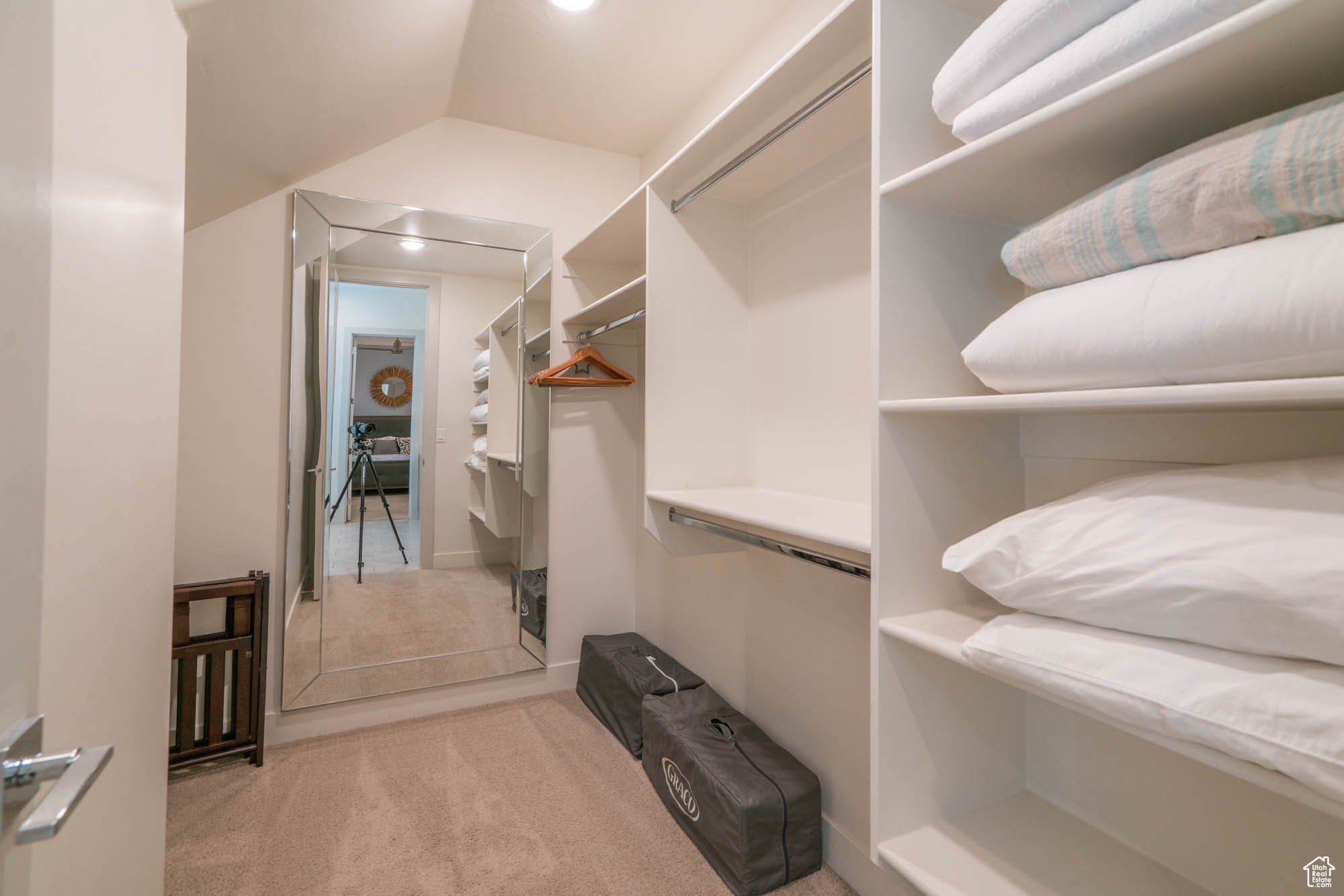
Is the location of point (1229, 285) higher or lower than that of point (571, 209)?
lower

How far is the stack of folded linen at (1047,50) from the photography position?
0.64m

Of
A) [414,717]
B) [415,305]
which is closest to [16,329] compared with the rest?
[415,305]

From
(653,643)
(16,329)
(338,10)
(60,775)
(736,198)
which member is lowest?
(653,643)

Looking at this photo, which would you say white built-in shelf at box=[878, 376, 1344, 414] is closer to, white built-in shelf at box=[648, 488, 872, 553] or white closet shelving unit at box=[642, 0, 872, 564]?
white built-in shelf at box=[648, 488, 872, 553]

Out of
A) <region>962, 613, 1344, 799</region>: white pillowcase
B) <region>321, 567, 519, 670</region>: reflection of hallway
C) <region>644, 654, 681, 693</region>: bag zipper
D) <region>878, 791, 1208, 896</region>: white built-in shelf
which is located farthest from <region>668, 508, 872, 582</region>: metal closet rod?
<region>321, 567, 519, 670</region>: reflection of hallway

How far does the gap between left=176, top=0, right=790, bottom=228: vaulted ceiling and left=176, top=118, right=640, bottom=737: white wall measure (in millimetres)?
86

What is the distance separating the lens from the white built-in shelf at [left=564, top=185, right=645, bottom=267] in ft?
6.69

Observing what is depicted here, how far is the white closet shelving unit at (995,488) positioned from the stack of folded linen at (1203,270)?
7 cm

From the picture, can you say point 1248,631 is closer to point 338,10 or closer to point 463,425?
point 338,10

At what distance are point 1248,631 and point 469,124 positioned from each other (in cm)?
296

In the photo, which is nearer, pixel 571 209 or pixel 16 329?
pixel 16 329

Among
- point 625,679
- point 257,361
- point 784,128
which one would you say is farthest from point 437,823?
point 784,128

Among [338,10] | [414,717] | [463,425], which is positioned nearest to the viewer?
[338,10]

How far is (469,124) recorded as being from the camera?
2.57 metres
